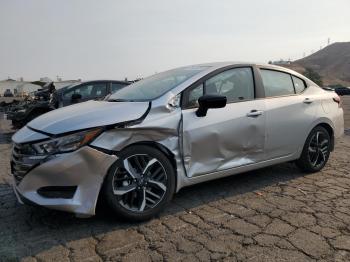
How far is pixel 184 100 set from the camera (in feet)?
13.6

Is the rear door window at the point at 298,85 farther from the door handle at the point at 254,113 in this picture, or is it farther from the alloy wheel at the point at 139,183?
the alloy wheel at the point at 139,183

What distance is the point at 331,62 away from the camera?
126688 mm

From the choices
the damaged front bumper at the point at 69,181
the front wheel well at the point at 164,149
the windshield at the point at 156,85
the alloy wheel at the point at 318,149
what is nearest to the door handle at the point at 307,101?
the alloy wheel at the point at 318,149

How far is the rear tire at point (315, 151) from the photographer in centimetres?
545

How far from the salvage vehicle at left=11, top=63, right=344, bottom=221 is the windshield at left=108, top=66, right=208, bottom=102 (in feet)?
0.06

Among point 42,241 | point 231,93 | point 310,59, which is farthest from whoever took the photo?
point 310,59

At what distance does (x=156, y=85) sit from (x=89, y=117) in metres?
1.15

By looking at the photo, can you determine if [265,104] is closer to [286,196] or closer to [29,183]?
[286,196]

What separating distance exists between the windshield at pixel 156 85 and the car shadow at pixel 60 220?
123 cm

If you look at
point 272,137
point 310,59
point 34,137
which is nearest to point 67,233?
point 34,137

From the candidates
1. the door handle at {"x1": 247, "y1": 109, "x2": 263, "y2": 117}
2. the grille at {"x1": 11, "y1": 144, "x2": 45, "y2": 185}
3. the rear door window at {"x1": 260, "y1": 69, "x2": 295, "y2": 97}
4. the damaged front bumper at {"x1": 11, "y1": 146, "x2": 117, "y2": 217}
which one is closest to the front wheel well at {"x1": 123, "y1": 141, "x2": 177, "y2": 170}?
the damaged front bumper at {"x1": 11, "y1": 146, "x2": 117, "y2": 217}

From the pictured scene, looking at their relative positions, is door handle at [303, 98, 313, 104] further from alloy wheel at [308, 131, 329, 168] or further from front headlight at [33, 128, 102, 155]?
front headlight at [33, 128, 102, 155]

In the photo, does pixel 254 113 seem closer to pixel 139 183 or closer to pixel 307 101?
pixel 307 101

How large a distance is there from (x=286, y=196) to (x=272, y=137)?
0.74 meters
